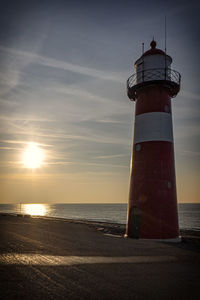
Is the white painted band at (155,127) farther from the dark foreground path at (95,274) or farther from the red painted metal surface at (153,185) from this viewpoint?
the dark foreground path at (95,274)

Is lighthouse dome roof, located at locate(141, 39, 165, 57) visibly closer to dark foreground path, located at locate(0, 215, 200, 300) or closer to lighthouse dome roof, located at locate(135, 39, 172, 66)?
lighthouse dome roof, located at locate(135, 39, 172, 66)

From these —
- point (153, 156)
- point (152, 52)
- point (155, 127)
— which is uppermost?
point (152, 52)

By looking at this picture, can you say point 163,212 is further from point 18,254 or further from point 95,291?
point 95,291

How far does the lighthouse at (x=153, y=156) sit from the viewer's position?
1348 cm

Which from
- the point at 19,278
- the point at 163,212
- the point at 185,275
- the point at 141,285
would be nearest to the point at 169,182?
the point at 163,212

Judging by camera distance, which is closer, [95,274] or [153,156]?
[95,274]

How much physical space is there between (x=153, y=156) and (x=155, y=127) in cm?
171

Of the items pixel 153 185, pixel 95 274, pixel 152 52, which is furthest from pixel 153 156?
pixel 95 274

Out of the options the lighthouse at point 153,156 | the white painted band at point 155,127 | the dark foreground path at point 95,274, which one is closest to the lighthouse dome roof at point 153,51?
the lighthouse at point 153,156

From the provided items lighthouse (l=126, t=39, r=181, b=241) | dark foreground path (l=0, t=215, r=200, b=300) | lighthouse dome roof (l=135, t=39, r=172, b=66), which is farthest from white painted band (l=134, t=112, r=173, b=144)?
dark foreground path (l=0, t=215, r=200, b=300)

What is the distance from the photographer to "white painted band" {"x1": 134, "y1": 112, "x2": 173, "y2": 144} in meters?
14.0

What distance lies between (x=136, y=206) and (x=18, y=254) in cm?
762

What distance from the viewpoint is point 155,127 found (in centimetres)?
1402

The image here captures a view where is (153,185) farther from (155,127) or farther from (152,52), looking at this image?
(152,52)
